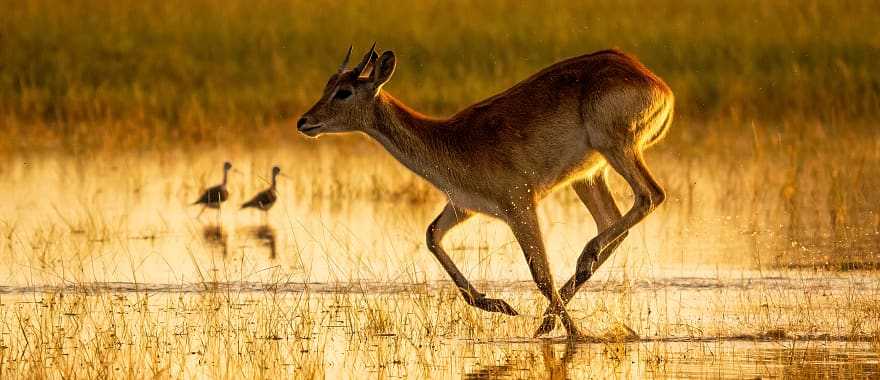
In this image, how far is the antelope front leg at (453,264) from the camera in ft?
33.3

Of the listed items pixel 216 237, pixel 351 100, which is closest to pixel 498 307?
pixel 351 100

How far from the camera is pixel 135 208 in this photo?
1530 centimetres

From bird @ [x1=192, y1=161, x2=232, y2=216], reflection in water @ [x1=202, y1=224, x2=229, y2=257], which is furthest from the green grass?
reflection in water @ [x1=202, y1=224, x2=229, y2=257]

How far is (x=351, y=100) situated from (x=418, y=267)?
198cm

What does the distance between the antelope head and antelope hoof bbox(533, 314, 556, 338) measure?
1615 millimetres

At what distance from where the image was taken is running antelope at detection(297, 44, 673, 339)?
1039 cm

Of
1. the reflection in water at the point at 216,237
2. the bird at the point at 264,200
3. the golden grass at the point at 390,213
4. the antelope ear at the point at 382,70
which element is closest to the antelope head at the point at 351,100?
the antelope ear at the point at 382,70

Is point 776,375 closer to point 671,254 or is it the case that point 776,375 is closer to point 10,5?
point 671,254

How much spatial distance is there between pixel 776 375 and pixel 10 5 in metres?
24.6

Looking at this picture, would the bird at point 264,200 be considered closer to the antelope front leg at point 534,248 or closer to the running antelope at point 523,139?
the running antelope at point 523,139

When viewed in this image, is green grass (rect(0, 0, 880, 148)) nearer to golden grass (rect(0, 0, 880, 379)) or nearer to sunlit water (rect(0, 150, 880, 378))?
golden grass (rect(0, 0, 880, 379))

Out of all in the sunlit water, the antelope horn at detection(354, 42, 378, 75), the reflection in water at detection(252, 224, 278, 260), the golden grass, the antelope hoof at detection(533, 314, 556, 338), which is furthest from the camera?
the reflection in water at detection(252, 224, 278, 260)

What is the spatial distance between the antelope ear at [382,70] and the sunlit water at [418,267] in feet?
4.16

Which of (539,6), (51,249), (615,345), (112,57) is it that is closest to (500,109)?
(615,345)
